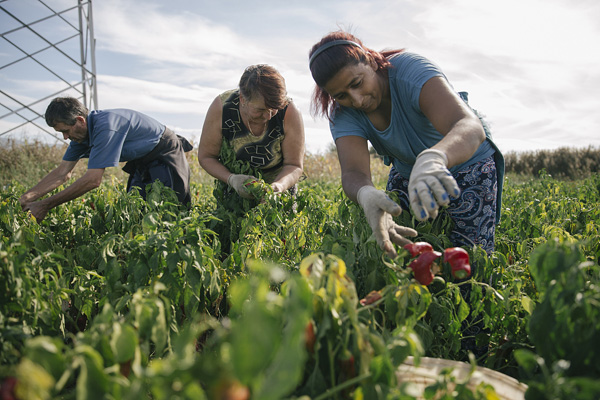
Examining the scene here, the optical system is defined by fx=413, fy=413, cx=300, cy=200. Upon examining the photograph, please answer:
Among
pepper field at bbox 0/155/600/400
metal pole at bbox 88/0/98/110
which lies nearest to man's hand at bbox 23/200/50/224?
pepper field at bbox 0/155/600/400

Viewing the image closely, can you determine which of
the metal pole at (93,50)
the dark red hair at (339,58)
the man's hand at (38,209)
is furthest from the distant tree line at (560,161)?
the man's hand at (38,209)

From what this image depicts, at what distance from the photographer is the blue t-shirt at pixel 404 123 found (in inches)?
66.9

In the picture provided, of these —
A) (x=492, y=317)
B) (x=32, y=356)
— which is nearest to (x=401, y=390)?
(x=32, y=356)

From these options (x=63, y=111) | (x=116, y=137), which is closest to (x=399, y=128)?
(x=116, y=137)

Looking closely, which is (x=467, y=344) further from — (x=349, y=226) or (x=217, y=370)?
(x=217, y=370)

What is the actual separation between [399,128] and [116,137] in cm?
199

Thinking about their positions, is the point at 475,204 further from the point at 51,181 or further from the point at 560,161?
the point at 560,161

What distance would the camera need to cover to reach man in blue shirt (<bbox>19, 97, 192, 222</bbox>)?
109 inches

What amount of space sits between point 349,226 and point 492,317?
703 mm

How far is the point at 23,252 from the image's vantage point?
114cm

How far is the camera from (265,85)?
2334mm

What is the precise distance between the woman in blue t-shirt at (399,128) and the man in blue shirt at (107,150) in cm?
136

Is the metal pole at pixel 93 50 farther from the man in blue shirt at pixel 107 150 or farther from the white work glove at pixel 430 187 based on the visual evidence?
the white work glove at pixel 430 187

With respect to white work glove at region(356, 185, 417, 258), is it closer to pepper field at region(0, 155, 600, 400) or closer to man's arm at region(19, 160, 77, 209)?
pepper field at region(0, 155, 600, 400)
